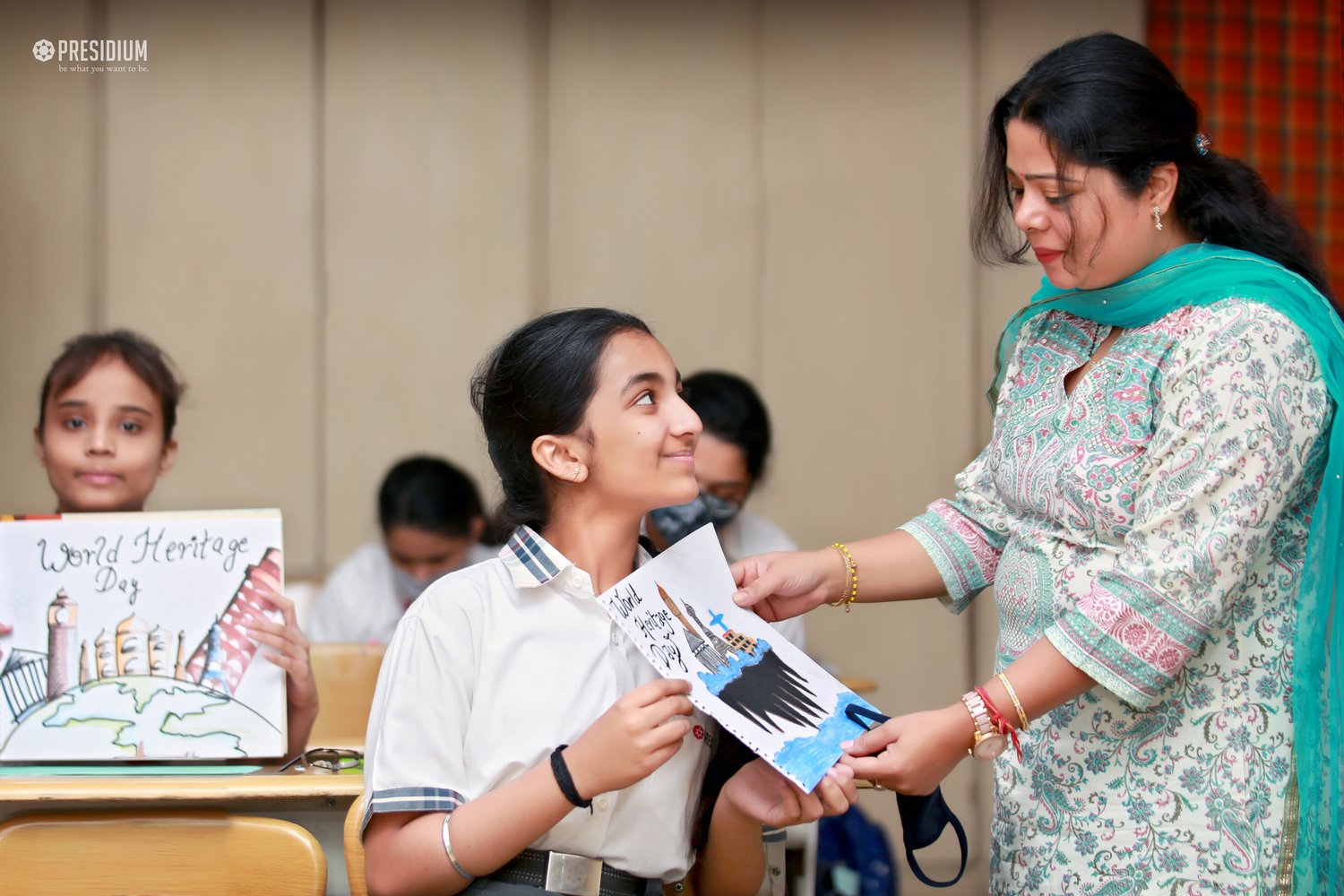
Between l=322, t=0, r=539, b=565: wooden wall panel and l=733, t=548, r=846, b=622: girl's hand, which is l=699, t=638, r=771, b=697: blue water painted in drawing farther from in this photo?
l=322, t=0, r=539, b=565: wooden wall panel

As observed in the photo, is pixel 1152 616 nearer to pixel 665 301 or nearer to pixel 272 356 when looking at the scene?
pixel 665 301

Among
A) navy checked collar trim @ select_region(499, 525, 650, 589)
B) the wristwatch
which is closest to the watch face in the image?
the wristwatch

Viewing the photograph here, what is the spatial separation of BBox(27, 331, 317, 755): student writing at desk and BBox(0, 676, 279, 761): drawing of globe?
38 centimetres

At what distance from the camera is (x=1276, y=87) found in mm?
3893

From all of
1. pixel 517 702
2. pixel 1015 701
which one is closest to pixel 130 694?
pixel 517 702

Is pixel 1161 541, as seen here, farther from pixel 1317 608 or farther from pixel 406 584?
pixel 406 584

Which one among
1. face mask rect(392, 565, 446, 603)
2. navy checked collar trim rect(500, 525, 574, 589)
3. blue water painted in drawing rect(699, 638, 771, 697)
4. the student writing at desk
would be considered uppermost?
the student writing at desk

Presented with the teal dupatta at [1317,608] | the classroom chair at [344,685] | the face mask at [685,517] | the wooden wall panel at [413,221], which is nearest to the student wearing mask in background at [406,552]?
the wooden wall panel at [413,221]

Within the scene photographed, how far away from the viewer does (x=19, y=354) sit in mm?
3986

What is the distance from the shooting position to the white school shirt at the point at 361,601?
3617mm

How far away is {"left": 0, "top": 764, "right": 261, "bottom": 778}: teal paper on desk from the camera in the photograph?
1.81m

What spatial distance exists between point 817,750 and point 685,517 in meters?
1.49

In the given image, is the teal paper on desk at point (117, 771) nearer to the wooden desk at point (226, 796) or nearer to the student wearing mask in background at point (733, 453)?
the wooden desk at point (226, 796)

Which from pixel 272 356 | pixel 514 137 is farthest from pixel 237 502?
pixel 514 137
